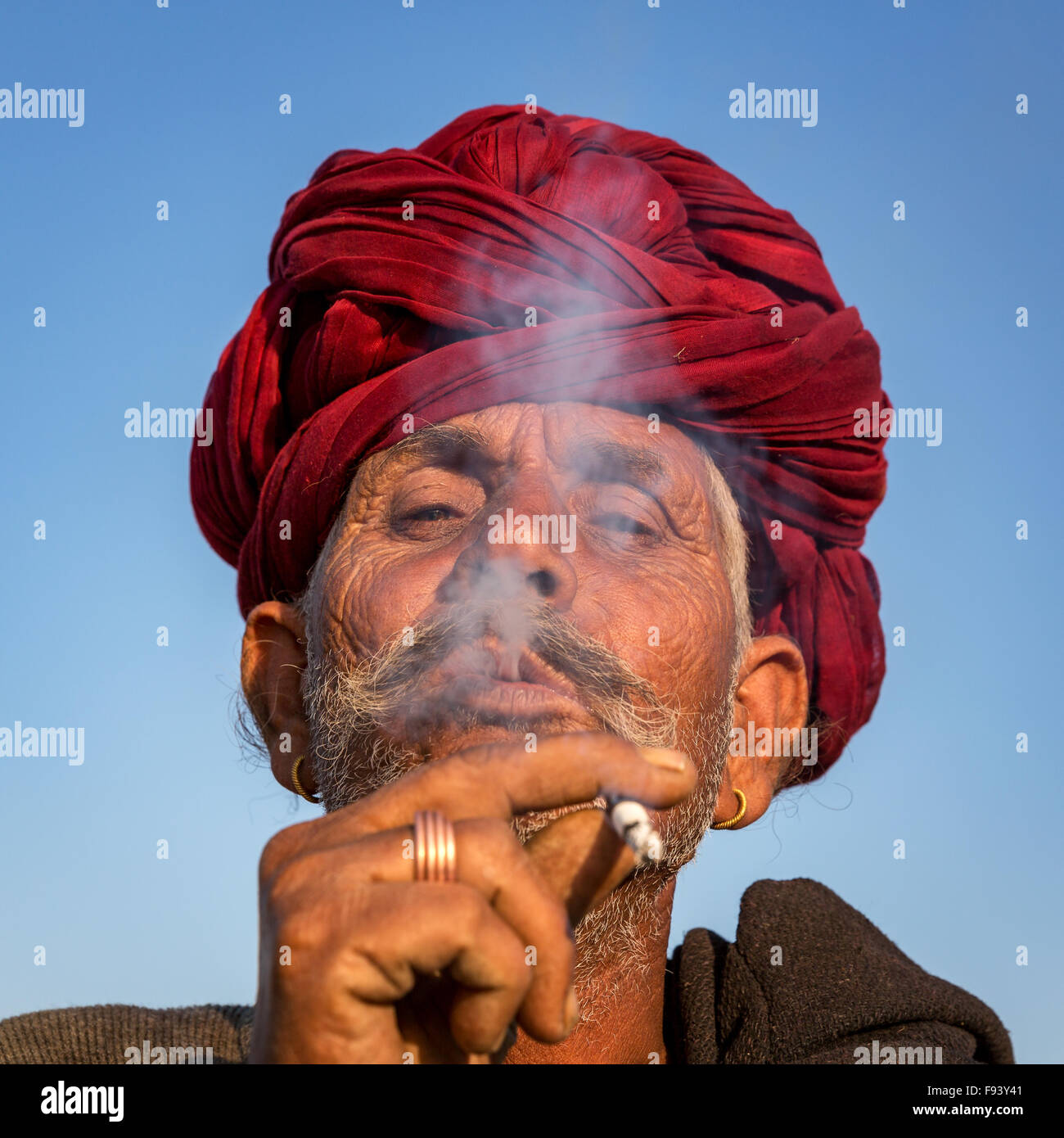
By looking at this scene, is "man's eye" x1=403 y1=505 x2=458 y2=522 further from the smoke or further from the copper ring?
the copper ring

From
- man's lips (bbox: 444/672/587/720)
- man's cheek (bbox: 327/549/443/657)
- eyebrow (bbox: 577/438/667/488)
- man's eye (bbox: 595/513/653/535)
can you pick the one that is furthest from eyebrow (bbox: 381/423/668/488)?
man's lips (bbox: 444/672/587/720)

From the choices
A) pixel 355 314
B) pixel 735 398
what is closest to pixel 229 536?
pixel 355 314

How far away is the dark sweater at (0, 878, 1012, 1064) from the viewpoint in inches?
140

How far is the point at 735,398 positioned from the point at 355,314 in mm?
1111

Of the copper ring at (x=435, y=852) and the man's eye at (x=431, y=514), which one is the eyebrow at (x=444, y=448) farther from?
the copper ring at (x=435, y=852)

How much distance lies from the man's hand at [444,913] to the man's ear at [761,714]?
6.09 feet

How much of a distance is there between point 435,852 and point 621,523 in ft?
5.81

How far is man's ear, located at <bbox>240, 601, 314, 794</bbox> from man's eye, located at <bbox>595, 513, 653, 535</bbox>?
949 mm

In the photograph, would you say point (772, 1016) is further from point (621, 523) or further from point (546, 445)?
point (546, 445)

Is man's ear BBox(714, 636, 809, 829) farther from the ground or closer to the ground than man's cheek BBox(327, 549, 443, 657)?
closer to the ground

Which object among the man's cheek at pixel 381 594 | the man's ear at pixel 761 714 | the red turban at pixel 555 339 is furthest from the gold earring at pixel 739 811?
the man's cheek at pixel 381 594

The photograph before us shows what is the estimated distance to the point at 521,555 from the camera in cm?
302

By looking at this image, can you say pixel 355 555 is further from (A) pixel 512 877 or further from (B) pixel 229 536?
(A) pixel 512 877

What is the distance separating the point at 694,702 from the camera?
10.8ft
